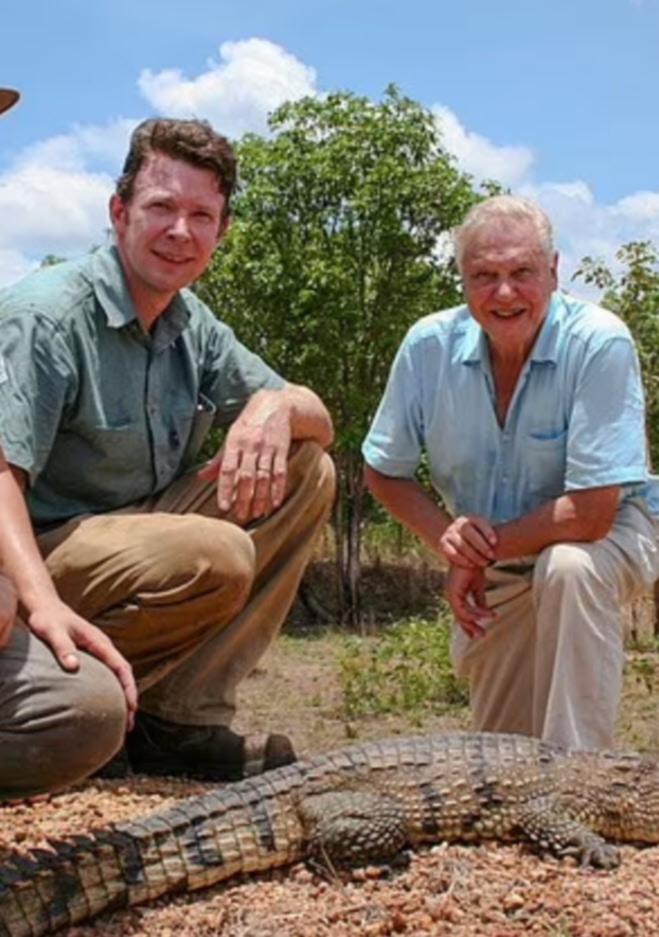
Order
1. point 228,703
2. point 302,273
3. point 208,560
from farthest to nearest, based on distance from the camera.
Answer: point 302,273, point 228,703, point 208,560

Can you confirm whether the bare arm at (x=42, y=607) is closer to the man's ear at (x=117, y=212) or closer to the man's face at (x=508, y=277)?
the man's ear at (x=117, y=212)

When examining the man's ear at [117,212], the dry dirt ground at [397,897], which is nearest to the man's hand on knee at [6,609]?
the dry dirt ground at [397,897]

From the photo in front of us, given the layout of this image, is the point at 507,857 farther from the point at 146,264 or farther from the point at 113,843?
the point at 146,264

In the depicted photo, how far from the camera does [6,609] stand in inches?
129

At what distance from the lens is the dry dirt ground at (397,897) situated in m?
3.54

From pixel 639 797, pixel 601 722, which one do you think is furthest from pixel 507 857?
pixel 601 722

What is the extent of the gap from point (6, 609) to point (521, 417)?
2.33m

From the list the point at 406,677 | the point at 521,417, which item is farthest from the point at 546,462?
the point at 406,677

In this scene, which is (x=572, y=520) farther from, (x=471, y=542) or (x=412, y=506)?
(x=412, y=506)

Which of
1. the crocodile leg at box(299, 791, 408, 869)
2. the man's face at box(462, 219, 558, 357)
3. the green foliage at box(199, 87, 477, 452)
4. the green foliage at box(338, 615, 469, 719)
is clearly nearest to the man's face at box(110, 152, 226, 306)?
the man's face at box(462, 219, 558, 357)

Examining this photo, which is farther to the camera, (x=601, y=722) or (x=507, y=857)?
(x=601, y=722)

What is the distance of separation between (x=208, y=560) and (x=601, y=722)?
149 centimetres

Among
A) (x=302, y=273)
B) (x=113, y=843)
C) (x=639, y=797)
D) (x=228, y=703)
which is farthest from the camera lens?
(x=302, y=273)

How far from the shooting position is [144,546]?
4727 millimetres
